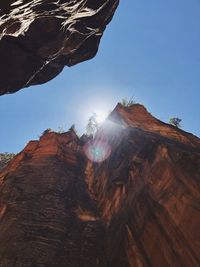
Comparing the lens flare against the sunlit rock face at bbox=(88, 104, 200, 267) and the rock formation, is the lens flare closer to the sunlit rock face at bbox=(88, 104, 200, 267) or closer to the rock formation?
the rock formation

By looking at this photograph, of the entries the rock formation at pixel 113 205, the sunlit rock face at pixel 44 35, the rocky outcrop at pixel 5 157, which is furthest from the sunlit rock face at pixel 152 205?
the rocky outcrop at pixel 5 157

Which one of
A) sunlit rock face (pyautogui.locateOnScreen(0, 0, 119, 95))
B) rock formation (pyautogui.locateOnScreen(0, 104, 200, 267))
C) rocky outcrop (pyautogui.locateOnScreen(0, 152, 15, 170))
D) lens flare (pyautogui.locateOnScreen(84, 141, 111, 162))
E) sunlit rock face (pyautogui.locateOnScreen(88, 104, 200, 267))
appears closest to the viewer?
sunlit rock face (pyautogui.locateOnScreen(88, 104, 200, 267))

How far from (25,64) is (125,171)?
339 inches

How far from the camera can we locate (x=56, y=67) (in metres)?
19.4

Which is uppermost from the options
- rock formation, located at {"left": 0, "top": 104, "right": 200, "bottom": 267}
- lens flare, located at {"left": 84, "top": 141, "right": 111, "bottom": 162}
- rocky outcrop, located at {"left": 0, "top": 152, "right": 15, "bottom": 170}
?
lens flare, located at {"left": 84, "top": 141, "right": 111, "bottom": 162}

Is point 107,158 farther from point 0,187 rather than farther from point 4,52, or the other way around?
point 4,52

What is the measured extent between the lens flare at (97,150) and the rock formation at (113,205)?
18cm

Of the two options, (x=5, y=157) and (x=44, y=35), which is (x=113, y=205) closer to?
(x=44, y=35)

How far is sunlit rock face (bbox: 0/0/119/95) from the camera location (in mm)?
14461

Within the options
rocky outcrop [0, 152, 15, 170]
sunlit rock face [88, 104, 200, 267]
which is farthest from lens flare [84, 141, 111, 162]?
rocky outcrop [0, 152, 15, 170]

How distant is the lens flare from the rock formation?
0.18 meters

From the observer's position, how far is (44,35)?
15.2m

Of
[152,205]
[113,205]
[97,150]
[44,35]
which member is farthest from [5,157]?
[152,205]

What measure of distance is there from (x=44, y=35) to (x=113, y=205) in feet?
35.3
